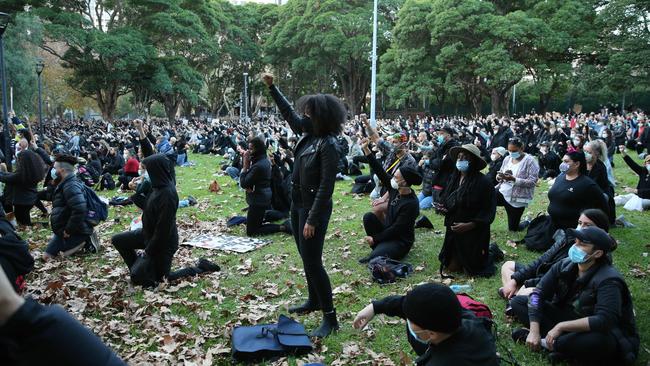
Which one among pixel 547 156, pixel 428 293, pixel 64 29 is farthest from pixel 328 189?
pixel 64 29

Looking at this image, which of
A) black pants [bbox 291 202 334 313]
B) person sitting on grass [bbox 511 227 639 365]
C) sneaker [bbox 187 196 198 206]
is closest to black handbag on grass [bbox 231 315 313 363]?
black pants [bbox 291 202 334 313]

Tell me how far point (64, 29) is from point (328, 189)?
121 ft

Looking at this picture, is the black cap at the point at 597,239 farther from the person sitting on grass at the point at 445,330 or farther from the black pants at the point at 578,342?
the person sitting on grass at the point at 445,330

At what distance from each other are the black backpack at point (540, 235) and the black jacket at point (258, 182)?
15.1 ft

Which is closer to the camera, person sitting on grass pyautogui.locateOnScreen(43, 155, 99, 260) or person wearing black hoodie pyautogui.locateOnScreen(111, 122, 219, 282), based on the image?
person wearing black hoodie pyautogui.locateOnScreen(111, 122, 219, 282)

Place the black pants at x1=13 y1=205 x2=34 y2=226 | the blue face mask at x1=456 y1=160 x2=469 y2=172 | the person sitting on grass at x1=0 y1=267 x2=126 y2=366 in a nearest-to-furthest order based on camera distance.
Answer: the person sitting on grass at x1=0 y1=267 x2=126 y2=366 → the blue face mask at x1=456 y1=160 x2=469 y2=172 → the black pants at x1=13 y1=205 x2=34 y2=226

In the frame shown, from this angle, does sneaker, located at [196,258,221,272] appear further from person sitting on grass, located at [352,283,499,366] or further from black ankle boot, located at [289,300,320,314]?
person sitting on grass, located at [352,283,499,366]

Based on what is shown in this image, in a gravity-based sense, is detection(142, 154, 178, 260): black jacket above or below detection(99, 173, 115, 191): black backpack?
above

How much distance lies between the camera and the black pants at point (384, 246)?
24.0ft

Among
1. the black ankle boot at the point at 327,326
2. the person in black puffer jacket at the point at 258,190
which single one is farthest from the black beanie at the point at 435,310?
the person in black puffer jacket at the point at 258,190

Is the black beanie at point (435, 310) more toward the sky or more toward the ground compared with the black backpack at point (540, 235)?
more toward the sky

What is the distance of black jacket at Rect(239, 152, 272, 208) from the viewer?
9.52m

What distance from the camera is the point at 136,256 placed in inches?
283

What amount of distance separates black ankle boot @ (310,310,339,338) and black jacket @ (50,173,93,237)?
15.9 ft
